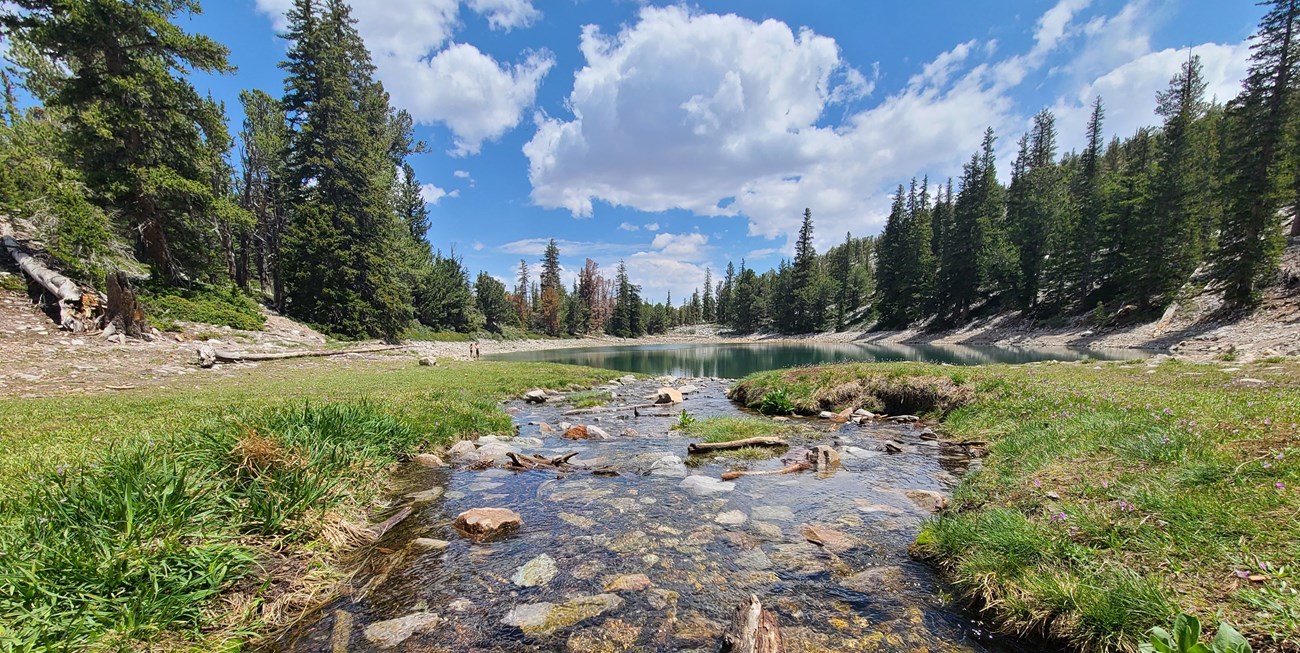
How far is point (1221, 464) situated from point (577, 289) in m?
128

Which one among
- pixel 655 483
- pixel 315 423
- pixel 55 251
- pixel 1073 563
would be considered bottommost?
pixel 655 483

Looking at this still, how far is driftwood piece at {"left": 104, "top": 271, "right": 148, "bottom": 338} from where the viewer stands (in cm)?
2095

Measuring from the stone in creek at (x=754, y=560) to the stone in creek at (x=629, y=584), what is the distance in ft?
3.65

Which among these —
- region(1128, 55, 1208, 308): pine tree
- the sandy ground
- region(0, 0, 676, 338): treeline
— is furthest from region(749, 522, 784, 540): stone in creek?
region(1128, 55, 1208, 308): pine tree

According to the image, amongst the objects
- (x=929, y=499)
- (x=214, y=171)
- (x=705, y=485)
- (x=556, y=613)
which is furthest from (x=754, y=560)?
(x=214, y=171)

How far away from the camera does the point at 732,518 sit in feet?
21.5

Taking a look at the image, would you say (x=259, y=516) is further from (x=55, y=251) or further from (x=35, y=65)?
(x=35, y=65)

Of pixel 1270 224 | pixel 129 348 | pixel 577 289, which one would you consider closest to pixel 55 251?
pixel 129 348

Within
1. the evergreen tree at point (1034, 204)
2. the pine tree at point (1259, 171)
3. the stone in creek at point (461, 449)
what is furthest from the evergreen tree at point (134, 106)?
the evergreen tree at point (1034, 204)

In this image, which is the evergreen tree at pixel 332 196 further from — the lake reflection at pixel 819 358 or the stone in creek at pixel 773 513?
the stone in creek at pixel 773 513

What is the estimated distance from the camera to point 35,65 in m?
32.8

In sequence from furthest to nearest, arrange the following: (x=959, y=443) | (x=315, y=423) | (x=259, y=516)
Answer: (x=959, y=443)
(x=315, y=423)
(x=259, y=516)

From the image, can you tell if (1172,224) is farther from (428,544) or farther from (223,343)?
(223,343)

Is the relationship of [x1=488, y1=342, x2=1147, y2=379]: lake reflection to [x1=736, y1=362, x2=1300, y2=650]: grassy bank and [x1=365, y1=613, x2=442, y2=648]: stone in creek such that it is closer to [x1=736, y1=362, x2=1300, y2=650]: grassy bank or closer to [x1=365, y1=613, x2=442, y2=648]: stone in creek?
[x1=736, y1=362, x2=1300, y2=650]: grassy bank
